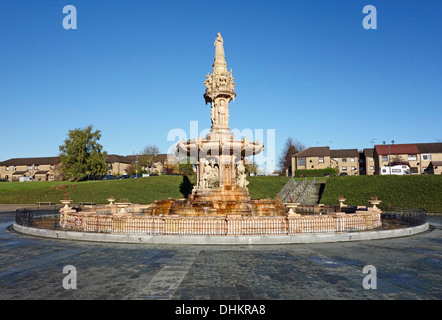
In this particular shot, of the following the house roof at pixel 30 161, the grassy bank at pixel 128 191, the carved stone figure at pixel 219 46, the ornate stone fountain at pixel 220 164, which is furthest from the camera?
the house roof at pixel 30 161

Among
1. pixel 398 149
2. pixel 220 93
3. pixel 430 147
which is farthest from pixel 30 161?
pixel 430 147

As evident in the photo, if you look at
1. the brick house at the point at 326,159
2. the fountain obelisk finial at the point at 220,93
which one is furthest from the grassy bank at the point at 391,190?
the brick house at the point at 326,159

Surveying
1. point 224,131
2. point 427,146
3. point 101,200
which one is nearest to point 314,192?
point 224,131

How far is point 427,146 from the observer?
77.1 metres

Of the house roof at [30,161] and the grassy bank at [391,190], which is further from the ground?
the house roof at [30,161]

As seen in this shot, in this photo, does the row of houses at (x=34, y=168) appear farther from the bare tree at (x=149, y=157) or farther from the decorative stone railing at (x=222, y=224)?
the decorative stone railing at (x=222, y=224)

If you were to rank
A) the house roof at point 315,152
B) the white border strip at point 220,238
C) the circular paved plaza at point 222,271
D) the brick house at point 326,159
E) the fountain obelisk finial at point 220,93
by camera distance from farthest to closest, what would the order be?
the house roof at point 315,152
the brick house at point 326,159
the fountain obelisk finial at point 220,93
the white border strip at point 220,238
the circular paved plaza at point 222,271

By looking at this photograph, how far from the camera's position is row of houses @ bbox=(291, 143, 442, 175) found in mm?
74062

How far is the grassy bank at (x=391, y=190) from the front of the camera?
3431cm

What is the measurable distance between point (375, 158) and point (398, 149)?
20.4 feet

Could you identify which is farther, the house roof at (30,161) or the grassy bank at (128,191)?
the house roof at (30,161)

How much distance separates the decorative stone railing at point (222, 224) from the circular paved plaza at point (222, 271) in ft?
5.76
